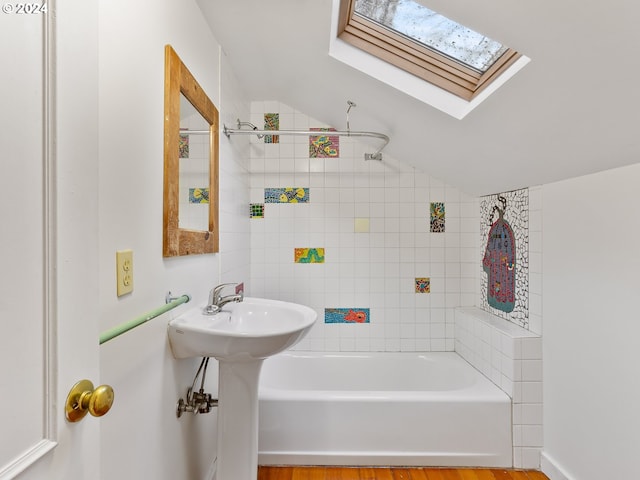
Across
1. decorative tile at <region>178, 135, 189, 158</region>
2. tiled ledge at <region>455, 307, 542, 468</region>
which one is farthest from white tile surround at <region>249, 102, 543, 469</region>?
decorative tile at <region>178, 135, 189, 158</region>

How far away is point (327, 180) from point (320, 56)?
39.6 inches

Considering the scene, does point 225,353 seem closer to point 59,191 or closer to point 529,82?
point 59,191

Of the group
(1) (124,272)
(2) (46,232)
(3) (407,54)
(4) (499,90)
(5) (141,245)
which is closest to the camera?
(2) (46,232)

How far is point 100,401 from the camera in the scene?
523 mm

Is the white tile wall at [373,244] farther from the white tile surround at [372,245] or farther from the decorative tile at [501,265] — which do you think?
the decorative tile at [501,265]

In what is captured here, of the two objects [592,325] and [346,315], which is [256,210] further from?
[592,325]

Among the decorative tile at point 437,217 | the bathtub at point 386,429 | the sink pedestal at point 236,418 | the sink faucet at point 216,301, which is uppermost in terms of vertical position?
the decorative tile at point 437,217

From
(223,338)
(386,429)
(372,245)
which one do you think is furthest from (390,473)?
(372,245)

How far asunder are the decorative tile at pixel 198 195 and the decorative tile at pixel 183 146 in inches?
5.6

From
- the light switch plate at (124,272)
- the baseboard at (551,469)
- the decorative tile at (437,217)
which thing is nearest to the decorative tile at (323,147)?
the decorative tile at (437,217)

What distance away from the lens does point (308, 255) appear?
265 centimetres

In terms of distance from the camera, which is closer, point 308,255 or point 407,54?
point 407,54

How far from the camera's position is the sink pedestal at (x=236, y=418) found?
1411mm

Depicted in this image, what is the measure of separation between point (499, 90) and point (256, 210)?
70.5 inches
